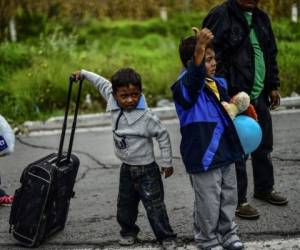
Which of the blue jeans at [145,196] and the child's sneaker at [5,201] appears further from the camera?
the child's sneaker at [5,201]

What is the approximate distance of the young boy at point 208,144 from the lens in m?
3.81

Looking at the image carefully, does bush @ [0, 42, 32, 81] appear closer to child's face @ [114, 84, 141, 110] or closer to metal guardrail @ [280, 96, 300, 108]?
metal guardrail @ [280, 96, 300, 108]

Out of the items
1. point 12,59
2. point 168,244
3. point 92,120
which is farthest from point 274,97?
point 12,59

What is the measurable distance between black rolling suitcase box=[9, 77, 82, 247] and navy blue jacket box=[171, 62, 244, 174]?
0.87m

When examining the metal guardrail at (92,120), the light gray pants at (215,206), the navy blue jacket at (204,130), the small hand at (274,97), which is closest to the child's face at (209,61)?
the navy blue jacket at (204,130)

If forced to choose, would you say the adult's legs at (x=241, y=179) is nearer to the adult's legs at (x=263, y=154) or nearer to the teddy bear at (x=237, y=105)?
the adult's legs at (x=263, y=154)

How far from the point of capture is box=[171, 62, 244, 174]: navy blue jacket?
3.80 metres

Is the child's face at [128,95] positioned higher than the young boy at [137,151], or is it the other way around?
the child's face at [128,95]

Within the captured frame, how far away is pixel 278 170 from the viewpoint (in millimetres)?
5871

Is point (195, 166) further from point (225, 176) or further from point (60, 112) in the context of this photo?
point (60, 112)

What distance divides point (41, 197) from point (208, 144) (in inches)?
49.6

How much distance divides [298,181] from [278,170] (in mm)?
407

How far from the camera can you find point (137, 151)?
13.4ft

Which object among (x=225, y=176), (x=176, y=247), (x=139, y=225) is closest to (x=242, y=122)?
(x=225, y=176)
